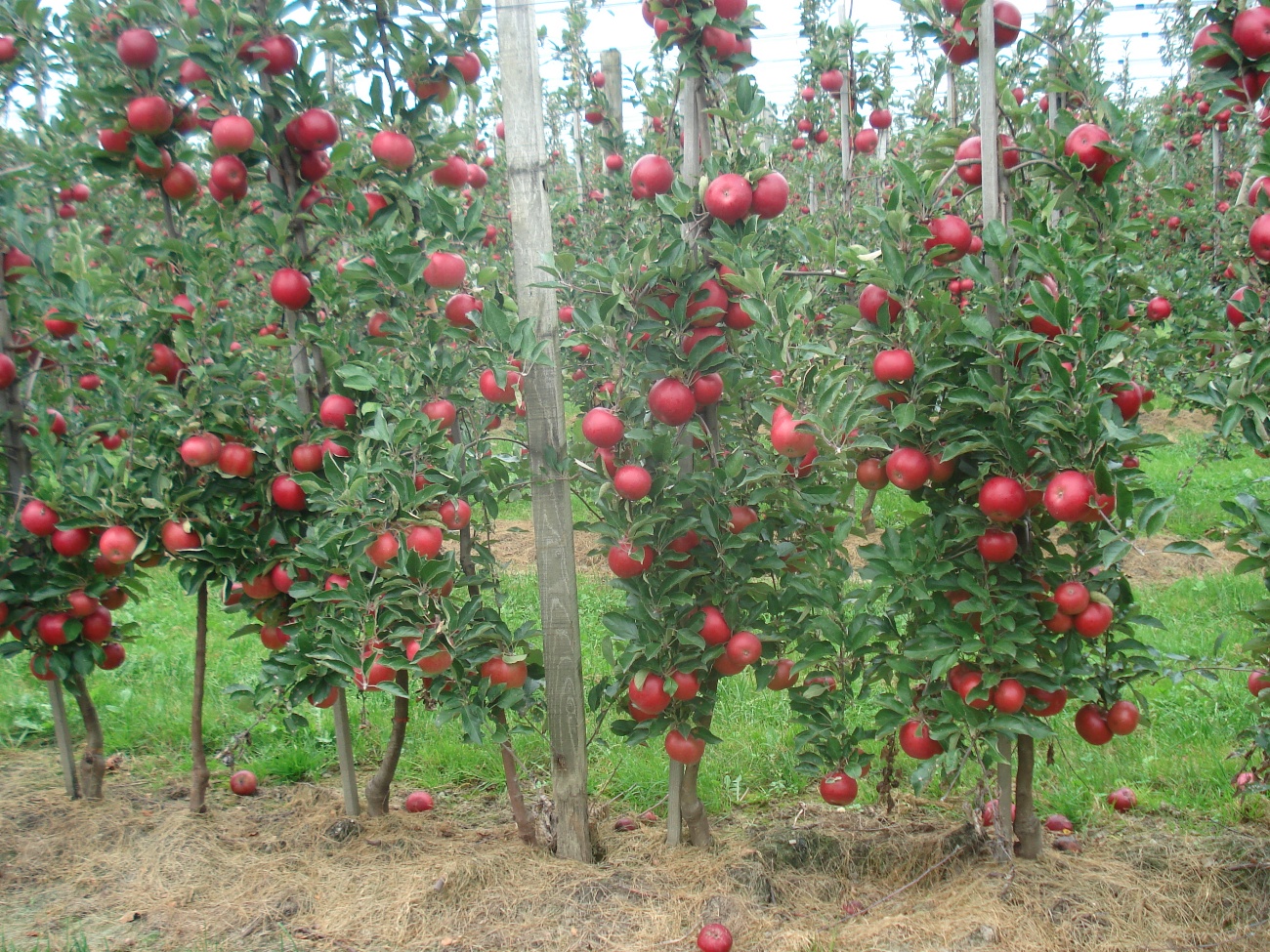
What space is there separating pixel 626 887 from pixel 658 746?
3.75 feet

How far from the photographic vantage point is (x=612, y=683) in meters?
2.70

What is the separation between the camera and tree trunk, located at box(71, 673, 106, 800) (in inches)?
130

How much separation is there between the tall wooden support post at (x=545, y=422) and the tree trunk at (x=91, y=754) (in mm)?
1801

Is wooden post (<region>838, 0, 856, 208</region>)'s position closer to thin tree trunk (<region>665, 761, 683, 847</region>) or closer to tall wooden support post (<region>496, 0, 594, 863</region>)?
tall wooden support post (<region>496, 0, 594, 863</region>)

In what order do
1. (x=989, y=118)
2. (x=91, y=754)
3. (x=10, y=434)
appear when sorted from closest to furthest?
(x=989, y=118)
(x=10, y=434)
(x=91, y=754)

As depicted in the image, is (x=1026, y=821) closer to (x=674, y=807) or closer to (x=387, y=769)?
(x=674, y=807)

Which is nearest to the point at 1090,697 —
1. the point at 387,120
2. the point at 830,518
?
the point at 830,518

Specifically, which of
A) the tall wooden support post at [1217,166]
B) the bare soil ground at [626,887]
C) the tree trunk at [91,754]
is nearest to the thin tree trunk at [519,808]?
the bare soil ground at [626,887]

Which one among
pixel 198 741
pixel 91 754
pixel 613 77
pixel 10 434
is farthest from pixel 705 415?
Result: pixel 613 77

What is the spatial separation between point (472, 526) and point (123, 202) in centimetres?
401

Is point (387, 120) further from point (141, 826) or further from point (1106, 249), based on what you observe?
point (141, 826)

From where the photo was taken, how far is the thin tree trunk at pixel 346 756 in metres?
3.10

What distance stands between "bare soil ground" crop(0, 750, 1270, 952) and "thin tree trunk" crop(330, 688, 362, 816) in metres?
0.09

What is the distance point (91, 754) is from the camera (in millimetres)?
3363
